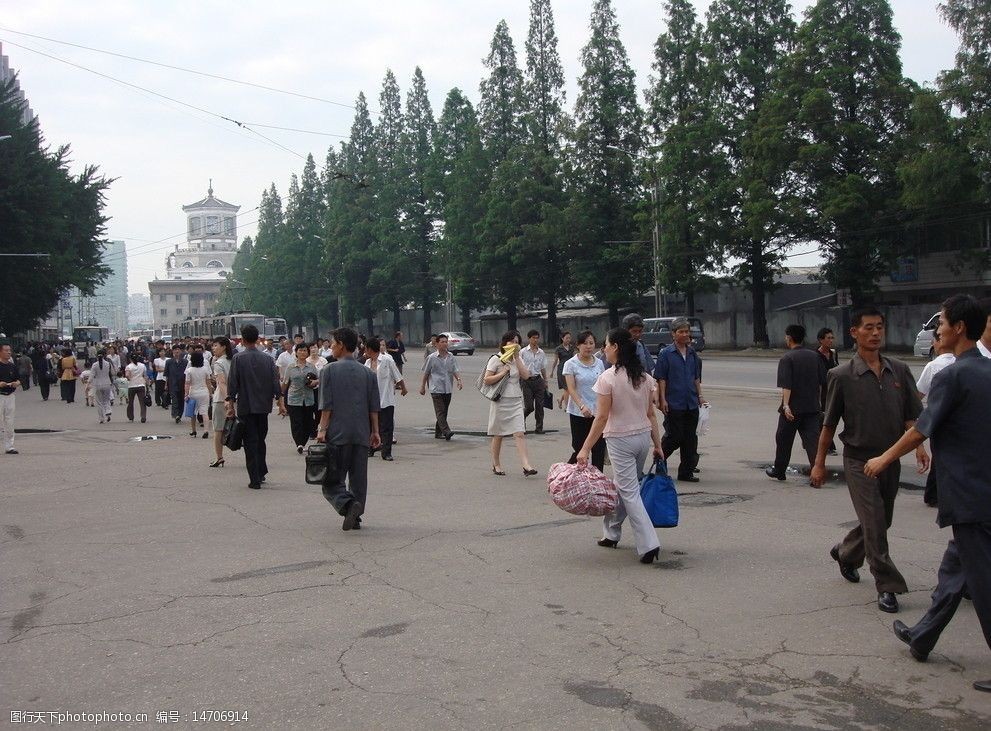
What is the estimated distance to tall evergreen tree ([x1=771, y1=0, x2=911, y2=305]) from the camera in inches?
1583

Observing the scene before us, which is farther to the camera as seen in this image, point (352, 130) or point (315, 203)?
point (315, 203)

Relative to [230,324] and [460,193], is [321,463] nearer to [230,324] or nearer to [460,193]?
[230,324]

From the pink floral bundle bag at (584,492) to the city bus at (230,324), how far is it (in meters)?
42.3

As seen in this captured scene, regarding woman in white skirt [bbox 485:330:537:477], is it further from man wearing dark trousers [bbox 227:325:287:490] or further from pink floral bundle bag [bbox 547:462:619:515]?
pink floral bundle bag [bbox 547:462:619:515]

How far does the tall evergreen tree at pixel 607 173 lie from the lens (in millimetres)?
52438

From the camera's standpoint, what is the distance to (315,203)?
90562 mm

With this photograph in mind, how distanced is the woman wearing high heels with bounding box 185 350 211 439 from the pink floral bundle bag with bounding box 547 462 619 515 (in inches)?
452

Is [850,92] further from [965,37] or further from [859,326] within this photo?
[859,326]

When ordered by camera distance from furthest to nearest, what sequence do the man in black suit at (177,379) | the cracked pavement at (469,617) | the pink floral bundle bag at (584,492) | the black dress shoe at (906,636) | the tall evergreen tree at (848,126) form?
the tall evergreen tree at (848,126)
the man in black suit at (177,379)
the pink floral bundle bag at (584,492)
the black dress shoe at (906,636)
the cracked pavement at (469,617)

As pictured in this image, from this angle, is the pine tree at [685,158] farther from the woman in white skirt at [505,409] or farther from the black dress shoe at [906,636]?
the black dress shoe at [906,636]

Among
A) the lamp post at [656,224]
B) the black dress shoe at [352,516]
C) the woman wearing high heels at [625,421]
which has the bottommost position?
the black dress shoe at [352,516]

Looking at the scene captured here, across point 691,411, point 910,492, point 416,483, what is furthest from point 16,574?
point 910,492

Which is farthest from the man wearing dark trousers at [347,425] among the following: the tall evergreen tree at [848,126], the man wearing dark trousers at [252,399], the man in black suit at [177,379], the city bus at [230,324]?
the city bus at [230,324]

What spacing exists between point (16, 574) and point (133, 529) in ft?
5.37
